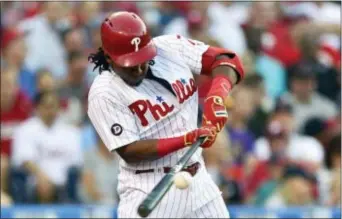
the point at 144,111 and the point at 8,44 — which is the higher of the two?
the point at 144,111

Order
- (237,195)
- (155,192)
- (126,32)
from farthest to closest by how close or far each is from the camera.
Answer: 1. (237,195)
2. (126,32)
3. (155,192)

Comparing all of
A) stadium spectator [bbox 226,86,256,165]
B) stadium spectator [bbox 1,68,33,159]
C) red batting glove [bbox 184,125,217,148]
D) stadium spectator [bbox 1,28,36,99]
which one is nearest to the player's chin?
red batting glove [bbox 184,125,217,148]

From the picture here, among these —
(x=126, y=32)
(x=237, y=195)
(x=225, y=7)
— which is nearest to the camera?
(x=126, y=32)

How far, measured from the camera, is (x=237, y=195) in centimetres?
1023

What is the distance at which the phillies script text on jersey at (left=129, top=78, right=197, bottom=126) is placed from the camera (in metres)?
6.65

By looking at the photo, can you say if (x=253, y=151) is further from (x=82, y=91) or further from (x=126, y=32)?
(x=126, y=32)

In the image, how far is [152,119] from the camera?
6.70 m

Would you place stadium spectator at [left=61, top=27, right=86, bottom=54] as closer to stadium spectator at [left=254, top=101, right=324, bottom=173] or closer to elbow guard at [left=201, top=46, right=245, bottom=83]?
stadium spectator at [left=254, top=101, right=324, bottom=173]

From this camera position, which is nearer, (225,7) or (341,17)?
(341,17)

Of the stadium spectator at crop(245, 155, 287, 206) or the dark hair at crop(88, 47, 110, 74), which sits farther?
the stadium spectator at crop(245, 155, 287, 206)

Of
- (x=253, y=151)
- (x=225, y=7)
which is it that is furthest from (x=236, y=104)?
(x=225, y=7)

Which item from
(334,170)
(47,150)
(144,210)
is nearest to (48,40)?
(47,150)

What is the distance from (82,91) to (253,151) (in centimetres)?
192

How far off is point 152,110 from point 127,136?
0.87 ft
